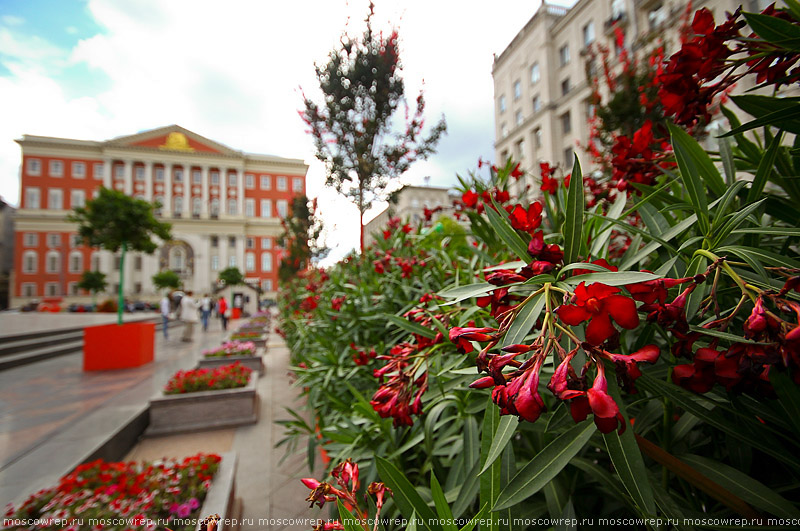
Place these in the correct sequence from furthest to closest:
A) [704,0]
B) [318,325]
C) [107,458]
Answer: [704,0] < [107,458] < [318,325]

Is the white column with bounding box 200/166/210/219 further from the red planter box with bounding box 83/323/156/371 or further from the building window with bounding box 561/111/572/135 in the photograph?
the red planter box with bounding box 83/323/156/371

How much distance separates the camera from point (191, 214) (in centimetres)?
4222

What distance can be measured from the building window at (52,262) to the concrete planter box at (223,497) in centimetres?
5086

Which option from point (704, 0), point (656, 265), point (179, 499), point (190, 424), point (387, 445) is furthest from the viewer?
point (704, 0)

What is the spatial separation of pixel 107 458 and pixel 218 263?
43491mm

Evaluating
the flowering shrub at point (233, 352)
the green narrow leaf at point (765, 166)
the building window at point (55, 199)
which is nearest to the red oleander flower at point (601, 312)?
the green narrow leaf at point (765, 166)

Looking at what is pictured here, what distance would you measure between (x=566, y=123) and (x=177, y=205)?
42.5 metres

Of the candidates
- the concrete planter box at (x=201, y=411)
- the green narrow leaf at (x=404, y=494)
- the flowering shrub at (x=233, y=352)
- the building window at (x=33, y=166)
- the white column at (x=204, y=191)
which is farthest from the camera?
the white column at (x=204, y=191)

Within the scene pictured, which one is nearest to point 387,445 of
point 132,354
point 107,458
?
point 107,458

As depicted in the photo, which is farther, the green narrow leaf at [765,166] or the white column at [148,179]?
the white column at [148,179]

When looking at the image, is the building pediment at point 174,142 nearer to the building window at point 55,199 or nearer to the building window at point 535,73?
the building window at point 55,199

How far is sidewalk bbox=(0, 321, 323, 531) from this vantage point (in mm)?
2256

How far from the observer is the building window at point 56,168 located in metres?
40.1

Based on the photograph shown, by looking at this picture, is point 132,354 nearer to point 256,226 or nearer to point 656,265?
point 656,265
